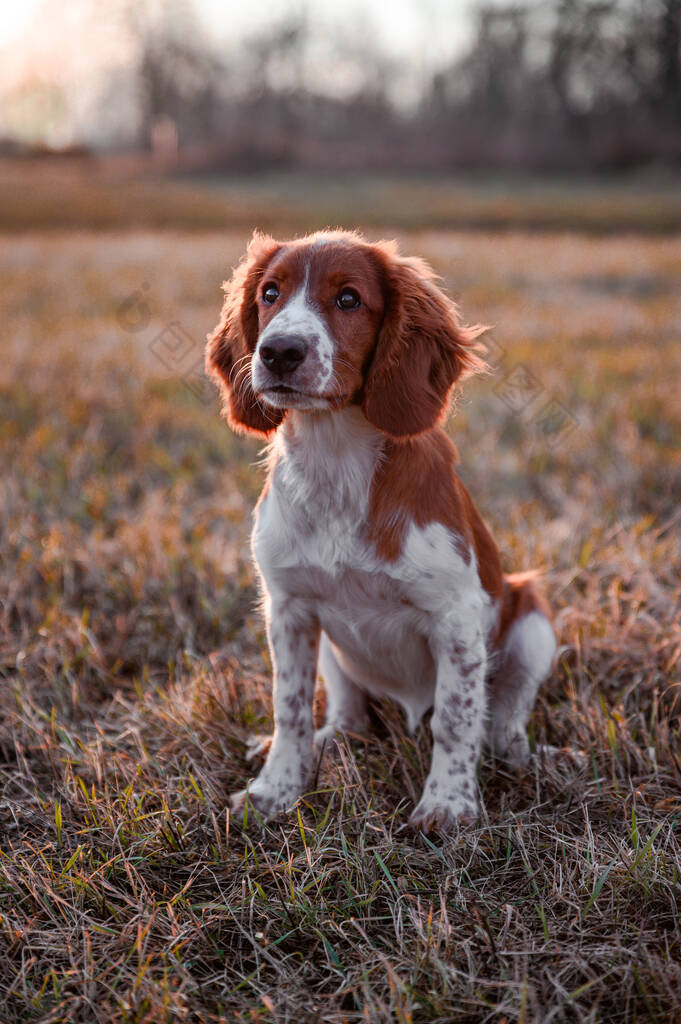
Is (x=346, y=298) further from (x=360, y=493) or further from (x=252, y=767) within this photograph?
(x=252, y=767)

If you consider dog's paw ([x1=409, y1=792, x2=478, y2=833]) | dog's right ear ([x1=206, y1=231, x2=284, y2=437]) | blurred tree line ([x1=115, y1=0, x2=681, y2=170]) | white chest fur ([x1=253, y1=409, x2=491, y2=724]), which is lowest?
dog's paw ([x1=409, y1=792, x2=478, y2=833])

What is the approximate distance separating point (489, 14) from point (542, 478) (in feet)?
115

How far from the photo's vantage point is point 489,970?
178 centimetres

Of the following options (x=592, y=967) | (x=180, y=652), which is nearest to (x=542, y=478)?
(x=180, y=652)

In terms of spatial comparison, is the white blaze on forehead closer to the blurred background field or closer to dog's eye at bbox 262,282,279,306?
dog's eye at bbox 262,282,279,306

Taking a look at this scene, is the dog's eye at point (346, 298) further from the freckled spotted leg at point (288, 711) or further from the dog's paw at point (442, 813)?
the dog's paw at point (442, 813)

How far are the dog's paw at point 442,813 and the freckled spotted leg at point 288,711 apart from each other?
0.34 metres

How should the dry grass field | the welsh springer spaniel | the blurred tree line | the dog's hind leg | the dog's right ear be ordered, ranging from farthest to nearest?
the blurred tree line
the dog's hind leg
the dog's right ear
the welsh springer spaniel
the dry grass field

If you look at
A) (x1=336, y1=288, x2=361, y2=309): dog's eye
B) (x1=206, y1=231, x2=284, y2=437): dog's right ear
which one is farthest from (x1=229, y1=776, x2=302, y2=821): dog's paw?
(x1=336, y1=288, x2=361, y2=309): dog's eye

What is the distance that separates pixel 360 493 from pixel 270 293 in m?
0.57

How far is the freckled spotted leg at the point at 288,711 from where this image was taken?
7.82 ft

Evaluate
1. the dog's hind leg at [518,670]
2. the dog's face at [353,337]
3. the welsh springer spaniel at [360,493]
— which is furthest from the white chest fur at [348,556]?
the dog's hind leg at [518,670]

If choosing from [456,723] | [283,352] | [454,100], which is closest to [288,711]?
[456,723]

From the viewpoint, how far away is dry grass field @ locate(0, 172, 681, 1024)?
1.75 metres
